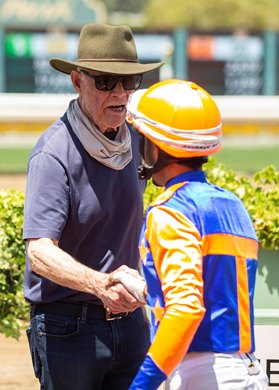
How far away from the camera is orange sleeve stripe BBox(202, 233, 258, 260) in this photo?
8.98ft

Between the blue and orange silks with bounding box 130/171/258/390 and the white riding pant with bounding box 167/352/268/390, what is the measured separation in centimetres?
2

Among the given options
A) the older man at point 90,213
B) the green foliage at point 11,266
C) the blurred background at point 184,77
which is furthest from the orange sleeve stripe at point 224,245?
the blurred background at point 184,77

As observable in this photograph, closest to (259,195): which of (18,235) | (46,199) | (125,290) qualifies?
(18,235)

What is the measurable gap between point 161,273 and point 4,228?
2.66 metres

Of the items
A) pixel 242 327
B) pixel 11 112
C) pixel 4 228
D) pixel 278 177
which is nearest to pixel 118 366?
pixel 242 327

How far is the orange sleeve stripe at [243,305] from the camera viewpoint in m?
2.78

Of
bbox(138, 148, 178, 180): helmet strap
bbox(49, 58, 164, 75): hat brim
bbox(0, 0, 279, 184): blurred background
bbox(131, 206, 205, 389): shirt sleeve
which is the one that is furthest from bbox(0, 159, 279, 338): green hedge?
bbox(0, 0, 279, 184): blurred background

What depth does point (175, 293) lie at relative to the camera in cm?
263

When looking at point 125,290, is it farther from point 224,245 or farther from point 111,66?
point 111,66

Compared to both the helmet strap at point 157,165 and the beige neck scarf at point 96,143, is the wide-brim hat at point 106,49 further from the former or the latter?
the helmet strap at point 157,165

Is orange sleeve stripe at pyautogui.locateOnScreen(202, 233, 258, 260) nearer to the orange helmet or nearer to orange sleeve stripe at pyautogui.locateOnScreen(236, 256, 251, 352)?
orange sleeve stripe at pyautogui.locateOnScreen(236, 256, 251, 352)

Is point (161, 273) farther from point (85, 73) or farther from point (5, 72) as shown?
point (5, 72)

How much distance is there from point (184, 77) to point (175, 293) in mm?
23356

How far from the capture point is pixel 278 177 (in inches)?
229
